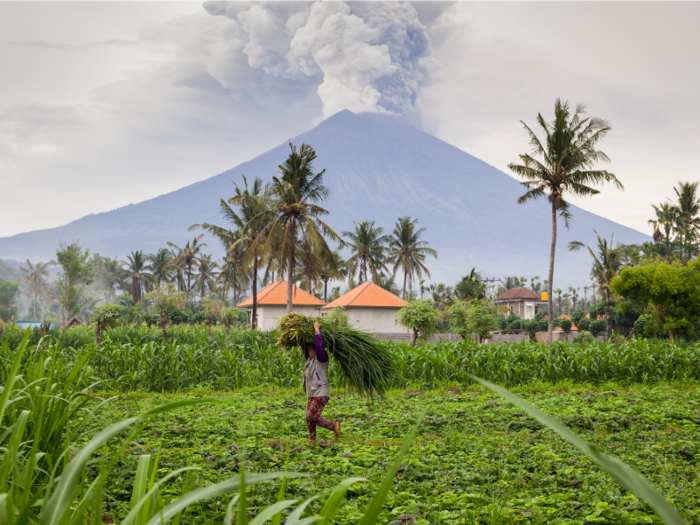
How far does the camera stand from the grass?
4023mm

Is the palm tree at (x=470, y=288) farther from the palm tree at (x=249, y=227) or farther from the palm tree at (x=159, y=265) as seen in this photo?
the palm tree at (x=159, y=265)

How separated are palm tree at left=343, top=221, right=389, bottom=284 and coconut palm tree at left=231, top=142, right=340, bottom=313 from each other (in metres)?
25.4

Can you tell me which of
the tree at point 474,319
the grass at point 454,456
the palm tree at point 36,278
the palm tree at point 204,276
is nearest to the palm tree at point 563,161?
the tree at point 474,319

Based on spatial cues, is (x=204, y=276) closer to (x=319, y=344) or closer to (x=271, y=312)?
(x=271, y=312)

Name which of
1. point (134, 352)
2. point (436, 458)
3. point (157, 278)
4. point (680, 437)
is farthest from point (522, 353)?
point (157, 278)

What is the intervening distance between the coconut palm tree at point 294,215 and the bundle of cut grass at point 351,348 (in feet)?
68.4

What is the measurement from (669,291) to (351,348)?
28066 mm

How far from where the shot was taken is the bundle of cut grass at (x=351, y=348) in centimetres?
750

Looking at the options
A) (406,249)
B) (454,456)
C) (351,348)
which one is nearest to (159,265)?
(406,249)

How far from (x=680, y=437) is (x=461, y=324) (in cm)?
2809

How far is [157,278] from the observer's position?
7750cm

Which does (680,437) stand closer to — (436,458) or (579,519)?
(436,458)

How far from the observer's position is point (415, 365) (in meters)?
15.3

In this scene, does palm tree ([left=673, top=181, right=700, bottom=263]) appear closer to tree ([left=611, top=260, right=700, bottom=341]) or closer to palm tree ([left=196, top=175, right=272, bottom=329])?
tree ([left=611, top=260, right=700, bottom=341])
